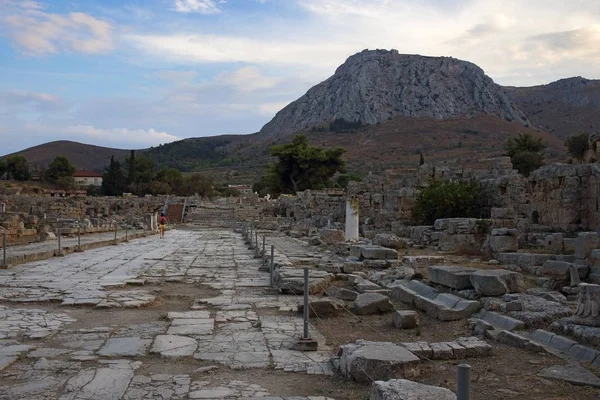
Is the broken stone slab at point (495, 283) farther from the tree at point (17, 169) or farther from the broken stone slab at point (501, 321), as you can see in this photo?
the tree at point (17, 169)

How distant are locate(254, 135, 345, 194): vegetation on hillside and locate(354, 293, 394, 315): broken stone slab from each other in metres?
47.5

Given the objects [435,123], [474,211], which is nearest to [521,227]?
[474,211]

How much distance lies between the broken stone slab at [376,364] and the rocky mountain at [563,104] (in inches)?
4292

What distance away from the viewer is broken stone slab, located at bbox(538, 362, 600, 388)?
4.44 meters

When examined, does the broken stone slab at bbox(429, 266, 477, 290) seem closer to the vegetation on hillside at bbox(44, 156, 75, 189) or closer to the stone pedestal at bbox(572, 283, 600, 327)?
the stone pedestal at bbox(572, 283, 600, 327)

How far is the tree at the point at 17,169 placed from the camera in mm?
72000

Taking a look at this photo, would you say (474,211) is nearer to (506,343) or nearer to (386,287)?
(386,287)

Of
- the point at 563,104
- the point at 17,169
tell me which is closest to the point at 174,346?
the point at 17,169

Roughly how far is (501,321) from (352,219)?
509 inches

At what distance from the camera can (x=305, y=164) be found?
55.8 meters

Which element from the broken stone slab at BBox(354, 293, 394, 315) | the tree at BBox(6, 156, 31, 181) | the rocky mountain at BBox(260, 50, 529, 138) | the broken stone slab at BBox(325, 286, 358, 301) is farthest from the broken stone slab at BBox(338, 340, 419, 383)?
the rocky mountain at BBox(260, 50, 529, 138)

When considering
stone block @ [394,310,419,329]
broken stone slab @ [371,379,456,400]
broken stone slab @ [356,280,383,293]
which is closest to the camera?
broken stone slab @ [371,379,456,400]

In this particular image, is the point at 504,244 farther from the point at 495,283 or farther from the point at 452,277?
the point at 495,283

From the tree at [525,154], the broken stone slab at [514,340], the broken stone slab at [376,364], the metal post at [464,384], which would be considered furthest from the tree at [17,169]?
the metal post at [464,384]
